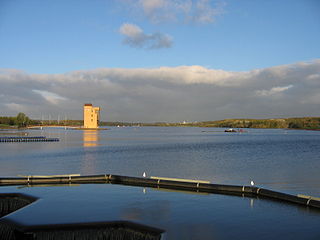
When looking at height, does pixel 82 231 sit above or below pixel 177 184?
below

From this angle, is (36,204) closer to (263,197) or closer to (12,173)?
(263,197)

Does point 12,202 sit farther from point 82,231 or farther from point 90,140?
point 90,140

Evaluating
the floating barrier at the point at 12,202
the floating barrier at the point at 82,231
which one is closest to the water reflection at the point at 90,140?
the floating barrier at the point at 12,202

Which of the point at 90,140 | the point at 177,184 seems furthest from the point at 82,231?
the point at 90,140

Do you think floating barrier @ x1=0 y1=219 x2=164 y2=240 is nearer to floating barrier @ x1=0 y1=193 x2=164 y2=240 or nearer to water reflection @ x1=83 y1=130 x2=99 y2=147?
floating barrier @ x1=0 y1=193 x2=164 y2=240

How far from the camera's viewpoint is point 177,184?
21.9 metres

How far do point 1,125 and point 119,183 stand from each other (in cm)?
19663

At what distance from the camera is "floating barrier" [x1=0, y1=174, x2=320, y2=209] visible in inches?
688

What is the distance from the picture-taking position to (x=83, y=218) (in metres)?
14.0

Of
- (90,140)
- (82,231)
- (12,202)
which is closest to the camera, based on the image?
(82,231)

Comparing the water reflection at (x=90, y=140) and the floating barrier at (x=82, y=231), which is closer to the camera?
the floating barrier at (x=82, y=231)

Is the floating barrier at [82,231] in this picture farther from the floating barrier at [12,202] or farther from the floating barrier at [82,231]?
the floating barrier at [12,202]

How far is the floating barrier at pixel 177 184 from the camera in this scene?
1748 cm

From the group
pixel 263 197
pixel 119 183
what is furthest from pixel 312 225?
pixel 119 183
